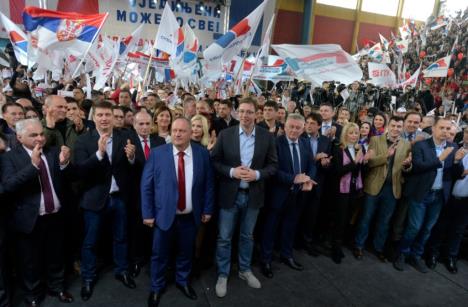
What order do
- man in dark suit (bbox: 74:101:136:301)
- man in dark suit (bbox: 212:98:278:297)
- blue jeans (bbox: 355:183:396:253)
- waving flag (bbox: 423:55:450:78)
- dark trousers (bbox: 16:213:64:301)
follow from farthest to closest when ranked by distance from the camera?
waving flag (bbox: 423:55:450:78)
blue jeans (bbox: 355:183:396:253)
man in dark suit (bbox: 212:98:278:297)
man in dark suit (bbox: 74:101:136:301)
dark trousers (bbox: 16:213:64:301)

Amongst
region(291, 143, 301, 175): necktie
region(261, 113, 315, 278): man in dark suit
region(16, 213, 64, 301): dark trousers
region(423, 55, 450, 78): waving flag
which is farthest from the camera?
region(423, 55, 450, 78): waving flag

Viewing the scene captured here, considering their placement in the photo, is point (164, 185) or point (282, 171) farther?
point (282, 171)

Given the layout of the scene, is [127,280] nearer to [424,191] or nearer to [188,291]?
[188,291]

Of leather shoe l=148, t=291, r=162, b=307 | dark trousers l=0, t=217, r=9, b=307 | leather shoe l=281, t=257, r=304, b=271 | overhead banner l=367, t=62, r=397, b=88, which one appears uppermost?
overhead banner l=367, t=62, r=397, b=88

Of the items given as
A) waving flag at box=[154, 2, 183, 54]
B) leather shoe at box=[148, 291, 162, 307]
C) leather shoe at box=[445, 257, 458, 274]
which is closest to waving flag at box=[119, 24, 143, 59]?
waving flag at box=[154, 2, 183, 54]

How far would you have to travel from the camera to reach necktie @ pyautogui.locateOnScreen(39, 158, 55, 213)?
2650mm

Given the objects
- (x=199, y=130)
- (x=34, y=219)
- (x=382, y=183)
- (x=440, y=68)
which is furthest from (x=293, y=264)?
(x=440, y=68)

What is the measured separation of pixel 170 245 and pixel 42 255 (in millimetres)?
1205

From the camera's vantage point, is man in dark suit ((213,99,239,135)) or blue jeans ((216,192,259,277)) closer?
blue jeans ((216,192,259,277))

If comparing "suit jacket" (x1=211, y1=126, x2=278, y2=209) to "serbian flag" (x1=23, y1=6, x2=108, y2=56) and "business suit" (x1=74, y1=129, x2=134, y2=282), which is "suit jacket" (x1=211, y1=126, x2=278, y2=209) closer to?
"business suit" (x1=74, y1=129, x2=134, y2=282)

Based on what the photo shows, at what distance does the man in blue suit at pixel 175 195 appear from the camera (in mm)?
2783

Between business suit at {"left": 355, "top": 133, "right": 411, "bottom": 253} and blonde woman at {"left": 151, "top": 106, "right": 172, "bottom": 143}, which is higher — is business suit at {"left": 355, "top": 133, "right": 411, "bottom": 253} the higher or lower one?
the lower one

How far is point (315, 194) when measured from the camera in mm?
3996

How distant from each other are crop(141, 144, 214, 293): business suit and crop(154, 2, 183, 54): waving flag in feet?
14.4
